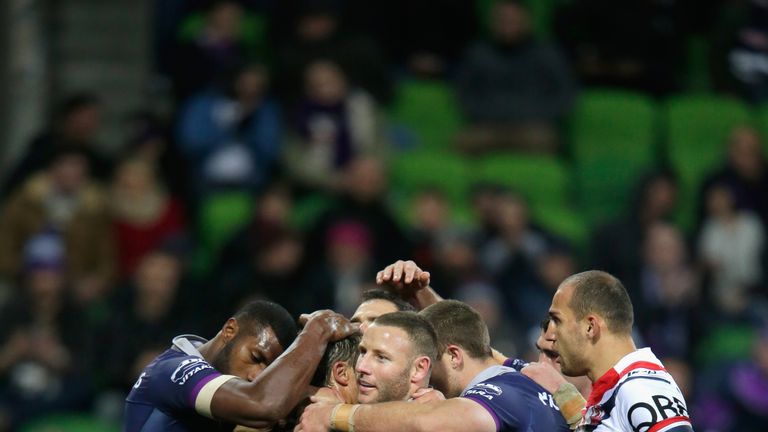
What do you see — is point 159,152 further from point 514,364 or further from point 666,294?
point 514,364

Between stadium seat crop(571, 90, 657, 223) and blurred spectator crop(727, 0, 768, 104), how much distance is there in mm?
966

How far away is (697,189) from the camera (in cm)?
1309

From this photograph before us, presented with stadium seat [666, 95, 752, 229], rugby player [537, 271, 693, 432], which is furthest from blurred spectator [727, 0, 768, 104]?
rugby player [537, 271, 693, 432]

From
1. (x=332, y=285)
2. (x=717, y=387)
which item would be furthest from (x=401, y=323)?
(x=717, y=387)

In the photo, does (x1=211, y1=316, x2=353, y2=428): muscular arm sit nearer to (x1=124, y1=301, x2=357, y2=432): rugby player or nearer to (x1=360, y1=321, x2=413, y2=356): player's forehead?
(x1=124, y1=301, x2=357, y2=432): rugby player

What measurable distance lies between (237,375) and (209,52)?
713 centimetres

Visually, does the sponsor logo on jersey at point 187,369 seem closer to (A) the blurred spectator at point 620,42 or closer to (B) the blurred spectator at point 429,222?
(B) the blurred spectator at point 429,222

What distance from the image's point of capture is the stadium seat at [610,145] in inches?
527

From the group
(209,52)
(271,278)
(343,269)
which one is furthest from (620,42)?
(271,278)

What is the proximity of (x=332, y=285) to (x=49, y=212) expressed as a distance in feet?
7.58

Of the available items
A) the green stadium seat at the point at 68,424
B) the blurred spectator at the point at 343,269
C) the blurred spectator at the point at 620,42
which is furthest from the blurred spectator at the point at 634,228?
the green stadium seat at the point at 68,424

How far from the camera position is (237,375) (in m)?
6.06

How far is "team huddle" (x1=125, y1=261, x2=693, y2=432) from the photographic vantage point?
564 centimetres

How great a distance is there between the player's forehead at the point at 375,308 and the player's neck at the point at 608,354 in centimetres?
96
